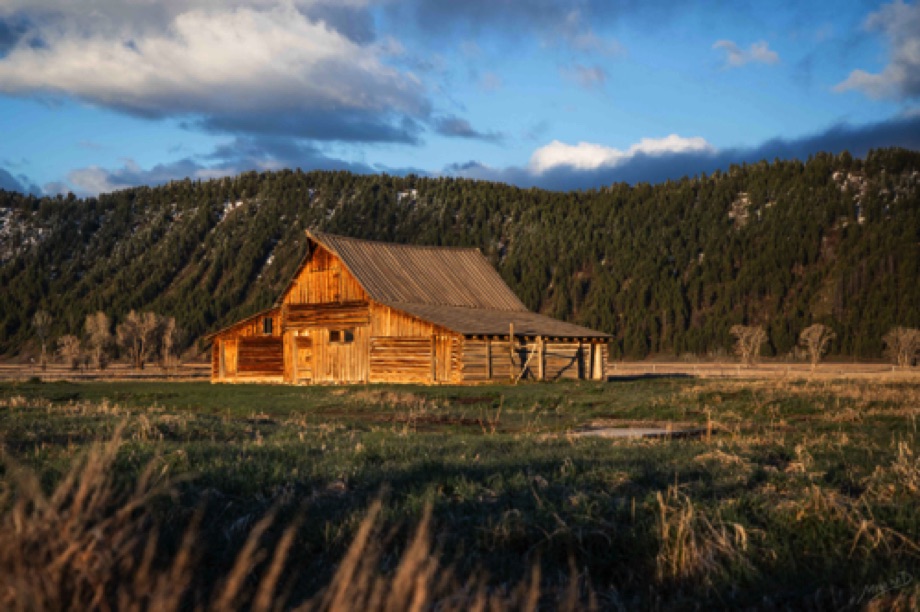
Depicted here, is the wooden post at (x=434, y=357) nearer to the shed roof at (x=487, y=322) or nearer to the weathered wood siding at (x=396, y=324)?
the weathered wood siding at (x=396, y=324)

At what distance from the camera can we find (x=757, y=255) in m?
128

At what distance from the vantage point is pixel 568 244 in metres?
141

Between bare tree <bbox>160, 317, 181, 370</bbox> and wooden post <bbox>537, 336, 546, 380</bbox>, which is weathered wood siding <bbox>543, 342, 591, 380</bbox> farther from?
bare tree <bbox>160, 317, 181, 370</bbox>

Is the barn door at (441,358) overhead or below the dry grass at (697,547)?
overhead

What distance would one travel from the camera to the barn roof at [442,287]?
44188 millimetres

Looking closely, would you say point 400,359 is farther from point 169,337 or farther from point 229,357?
point 169,337

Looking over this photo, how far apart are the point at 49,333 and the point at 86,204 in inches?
1808

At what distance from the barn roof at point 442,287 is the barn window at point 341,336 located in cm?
273

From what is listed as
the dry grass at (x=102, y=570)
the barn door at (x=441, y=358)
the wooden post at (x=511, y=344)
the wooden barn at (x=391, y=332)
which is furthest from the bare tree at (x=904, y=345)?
the dry grass at (x=102, y=570)

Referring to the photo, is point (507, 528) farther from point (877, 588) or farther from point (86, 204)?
point (86, 204)

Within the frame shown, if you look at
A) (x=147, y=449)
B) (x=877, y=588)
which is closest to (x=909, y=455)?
(x=877, y=588)

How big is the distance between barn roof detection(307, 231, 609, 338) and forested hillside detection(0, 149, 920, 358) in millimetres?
64812

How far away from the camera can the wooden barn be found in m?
41.9

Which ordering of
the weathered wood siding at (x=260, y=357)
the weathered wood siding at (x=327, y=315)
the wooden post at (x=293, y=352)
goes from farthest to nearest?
the weathered wood siding at (x=260, y=357) → the wooden post at (x=293, y=352) → the weathered wood siding at (x=327, y=315)
